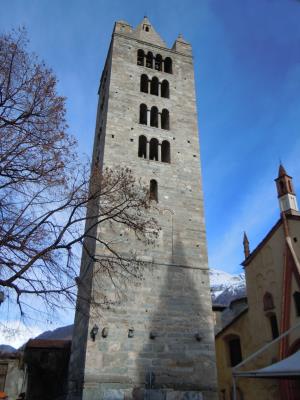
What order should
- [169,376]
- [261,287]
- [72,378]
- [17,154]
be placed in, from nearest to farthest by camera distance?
[17,154] → [169,376] → [72,378] → [261,287]

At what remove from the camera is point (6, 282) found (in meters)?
8.02

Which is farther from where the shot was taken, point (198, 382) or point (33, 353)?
point (33, 353)

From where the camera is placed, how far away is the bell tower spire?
74.2ft

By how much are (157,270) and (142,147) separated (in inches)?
287

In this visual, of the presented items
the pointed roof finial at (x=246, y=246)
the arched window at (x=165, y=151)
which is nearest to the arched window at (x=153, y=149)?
the arched window at (x=165, y=151)

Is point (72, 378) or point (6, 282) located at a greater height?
point (6, 282)

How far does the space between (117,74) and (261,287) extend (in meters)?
14.8

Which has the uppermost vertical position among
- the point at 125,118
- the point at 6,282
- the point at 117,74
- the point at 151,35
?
the point at 151,35

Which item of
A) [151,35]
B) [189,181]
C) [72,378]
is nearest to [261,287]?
[189,181]

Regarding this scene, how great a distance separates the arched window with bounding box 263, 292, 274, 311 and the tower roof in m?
17.7

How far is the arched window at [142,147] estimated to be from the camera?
19.1m

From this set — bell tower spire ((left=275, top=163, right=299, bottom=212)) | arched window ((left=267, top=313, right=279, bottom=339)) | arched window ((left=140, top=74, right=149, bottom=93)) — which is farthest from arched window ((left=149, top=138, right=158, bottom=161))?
arched window ((left=267, top=313, right=279, bottom=339))

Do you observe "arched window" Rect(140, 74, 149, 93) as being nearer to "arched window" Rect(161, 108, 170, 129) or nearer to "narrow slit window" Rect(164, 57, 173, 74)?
"arched window" Rect(161, 108, 170, 129)

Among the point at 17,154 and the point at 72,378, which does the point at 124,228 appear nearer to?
the point at 72,378
